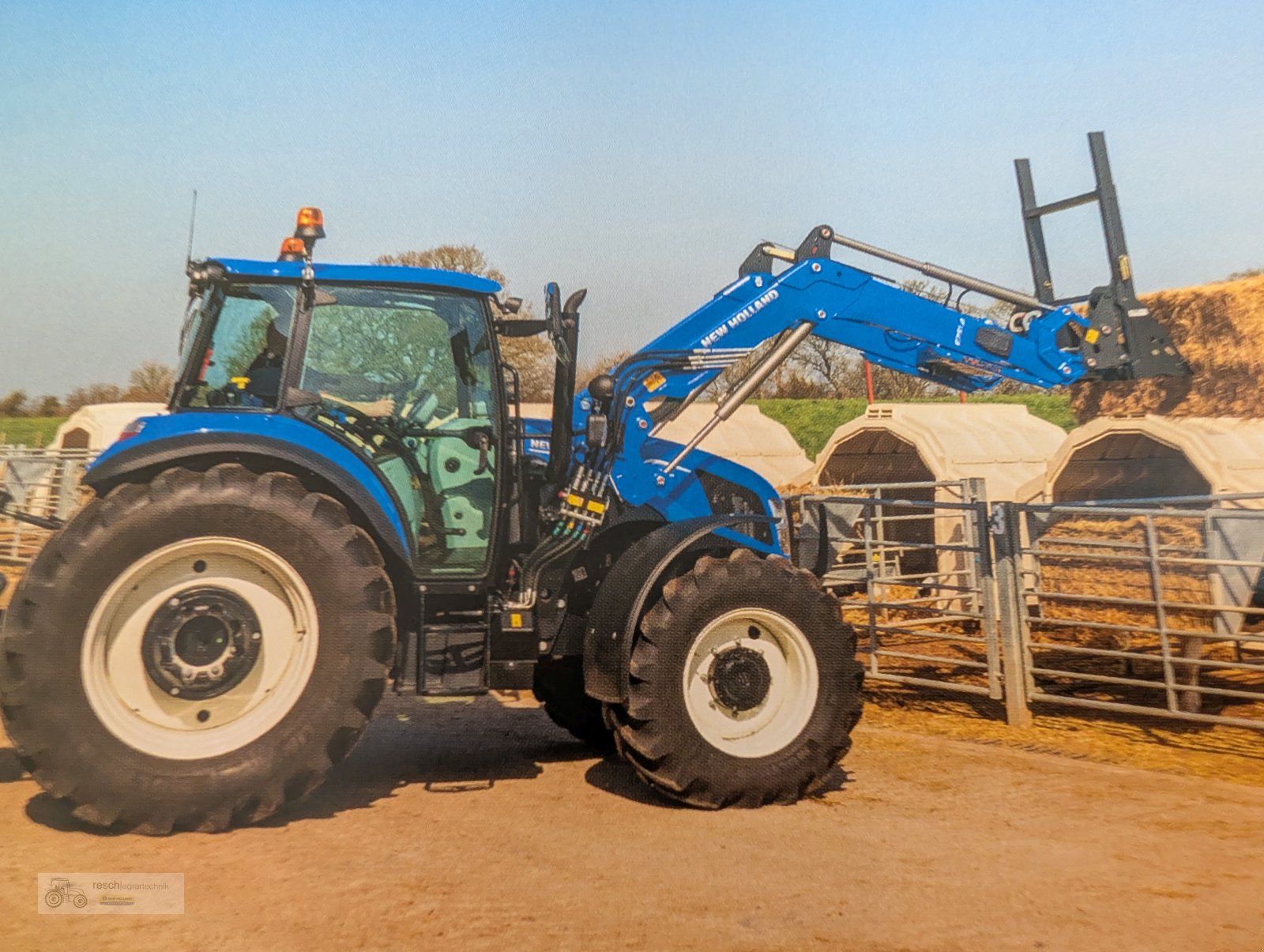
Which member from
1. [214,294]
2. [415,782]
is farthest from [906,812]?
[214,294]

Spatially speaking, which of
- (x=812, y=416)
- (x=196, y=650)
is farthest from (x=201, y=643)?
(x=812, y=416)

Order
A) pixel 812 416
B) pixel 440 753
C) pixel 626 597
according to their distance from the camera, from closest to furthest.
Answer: pixel 626 597 → pixel 440 753 → pixel 812 416

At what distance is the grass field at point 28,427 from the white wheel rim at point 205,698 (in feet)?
90.7

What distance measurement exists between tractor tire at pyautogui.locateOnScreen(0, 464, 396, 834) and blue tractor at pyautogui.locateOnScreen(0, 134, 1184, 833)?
0.03 feet

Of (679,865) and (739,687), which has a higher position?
(739,687)

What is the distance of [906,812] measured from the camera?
16.1 feet

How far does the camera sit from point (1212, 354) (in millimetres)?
10492

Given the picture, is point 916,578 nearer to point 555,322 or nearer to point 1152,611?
point 1152,611

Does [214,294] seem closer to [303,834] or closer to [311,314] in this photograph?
[311,314]

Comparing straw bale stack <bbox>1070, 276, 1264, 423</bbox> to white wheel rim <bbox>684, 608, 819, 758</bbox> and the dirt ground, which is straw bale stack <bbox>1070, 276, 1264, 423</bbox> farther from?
white wheel rim <bbox>684, 608, 819, 758</bbox>

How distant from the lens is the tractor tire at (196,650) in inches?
163

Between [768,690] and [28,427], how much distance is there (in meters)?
29.5

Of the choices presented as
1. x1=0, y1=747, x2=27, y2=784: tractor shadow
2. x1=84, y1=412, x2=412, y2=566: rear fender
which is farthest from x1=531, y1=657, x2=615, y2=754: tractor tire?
x1=0, y1=747, x2=27, y2=784: tractor shadow

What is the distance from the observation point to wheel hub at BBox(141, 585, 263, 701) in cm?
Answer: 441
